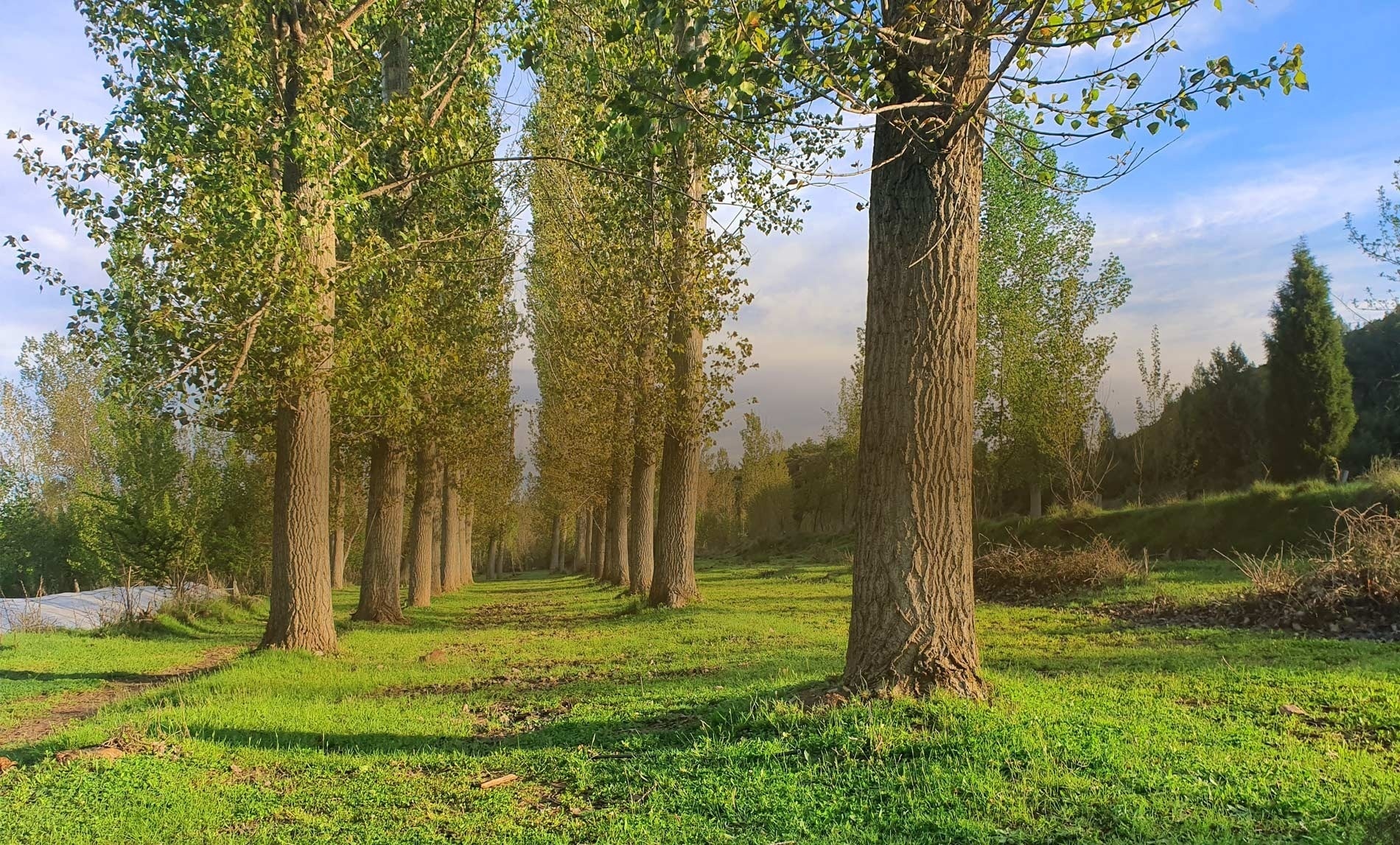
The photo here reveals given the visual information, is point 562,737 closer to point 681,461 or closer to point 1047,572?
point 681,461

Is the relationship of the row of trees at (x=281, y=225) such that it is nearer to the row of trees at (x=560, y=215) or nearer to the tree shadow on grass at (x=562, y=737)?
the row of trees at (x=560, y=215)

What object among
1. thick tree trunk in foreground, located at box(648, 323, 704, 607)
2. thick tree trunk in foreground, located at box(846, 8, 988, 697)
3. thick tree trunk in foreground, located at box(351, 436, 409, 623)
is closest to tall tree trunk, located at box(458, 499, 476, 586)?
thick tree trunk in foreground, located at box(351, 436, 409, 623)

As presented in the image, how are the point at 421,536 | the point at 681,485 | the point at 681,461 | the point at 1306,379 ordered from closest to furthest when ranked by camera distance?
the point at 681,485
the point at 681,461
the point at 421,536
the point at 1306,379

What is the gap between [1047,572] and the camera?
14.5 metres

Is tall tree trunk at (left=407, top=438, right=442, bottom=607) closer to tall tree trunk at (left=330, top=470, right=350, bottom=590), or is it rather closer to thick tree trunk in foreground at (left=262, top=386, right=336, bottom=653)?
tall tree trunk at (left=330, top=470, right=350, bottom=590)

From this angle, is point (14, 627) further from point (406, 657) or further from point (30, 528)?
point (30, 528)

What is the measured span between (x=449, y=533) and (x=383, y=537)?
40.6ft

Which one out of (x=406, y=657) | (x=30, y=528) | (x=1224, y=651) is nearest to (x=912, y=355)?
(x=1224, y=651)

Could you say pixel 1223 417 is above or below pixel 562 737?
above

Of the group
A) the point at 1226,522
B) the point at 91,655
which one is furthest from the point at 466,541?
the point at 1226,522

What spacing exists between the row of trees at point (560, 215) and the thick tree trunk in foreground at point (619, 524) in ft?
10.6

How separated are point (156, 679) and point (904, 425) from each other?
32.8 feet

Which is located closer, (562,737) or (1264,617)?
(562,737)

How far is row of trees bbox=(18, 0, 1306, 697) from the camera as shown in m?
4.89
